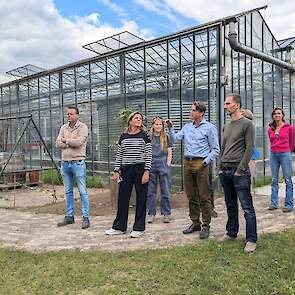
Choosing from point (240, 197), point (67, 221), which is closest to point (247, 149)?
point (240, 197)

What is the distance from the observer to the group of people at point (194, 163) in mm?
3934

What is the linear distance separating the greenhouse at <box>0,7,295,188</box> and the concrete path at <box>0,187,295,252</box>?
2461 mm

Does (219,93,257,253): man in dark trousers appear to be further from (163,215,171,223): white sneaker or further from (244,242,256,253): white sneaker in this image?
(163,215,171,223): white sneaker

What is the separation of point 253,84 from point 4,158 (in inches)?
274

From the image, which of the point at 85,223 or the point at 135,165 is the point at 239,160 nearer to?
the point at 135,165

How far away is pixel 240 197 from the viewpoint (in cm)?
391

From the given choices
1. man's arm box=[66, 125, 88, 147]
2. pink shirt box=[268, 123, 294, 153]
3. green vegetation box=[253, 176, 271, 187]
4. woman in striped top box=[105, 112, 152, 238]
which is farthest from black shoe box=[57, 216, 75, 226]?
green vegetation box=[253, 176, 271, 187]

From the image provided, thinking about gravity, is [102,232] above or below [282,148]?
below

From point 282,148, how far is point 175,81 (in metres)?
3.45

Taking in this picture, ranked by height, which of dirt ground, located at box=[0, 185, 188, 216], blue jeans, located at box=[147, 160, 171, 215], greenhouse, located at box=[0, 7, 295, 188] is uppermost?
greenhouse, located at box=[0, 7, 295, 188]

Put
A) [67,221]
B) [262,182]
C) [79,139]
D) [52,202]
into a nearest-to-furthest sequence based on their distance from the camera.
A: [79,139] < [67,221] < [52,202] < [262,182]

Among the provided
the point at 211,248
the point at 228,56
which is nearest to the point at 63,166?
the point at 211,248

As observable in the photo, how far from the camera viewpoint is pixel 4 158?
1073 centimetres

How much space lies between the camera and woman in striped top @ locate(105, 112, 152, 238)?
4.64 m
